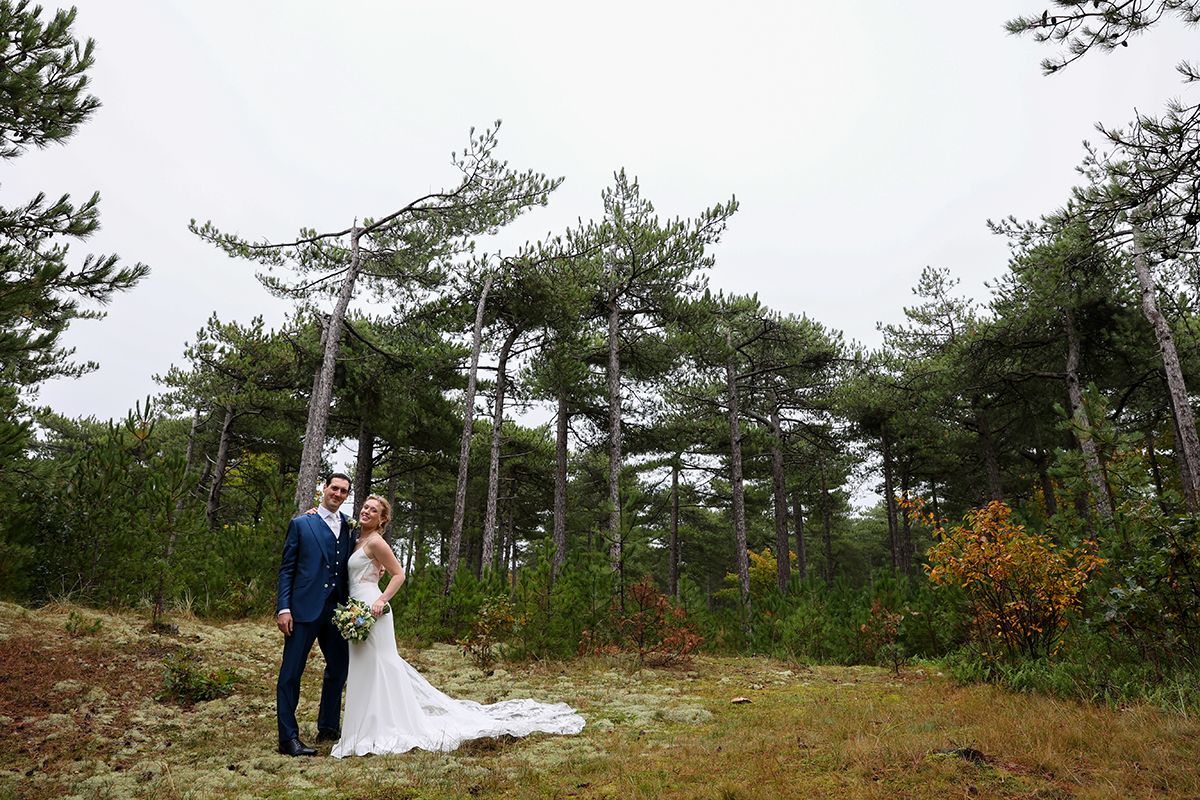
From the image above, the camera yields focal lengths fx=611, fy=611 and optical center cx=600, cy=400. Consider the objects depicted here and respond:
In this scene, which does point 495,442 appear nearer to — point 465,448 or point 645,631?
point 465,448

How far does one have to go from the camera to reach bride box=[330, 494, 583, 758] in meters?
4.48

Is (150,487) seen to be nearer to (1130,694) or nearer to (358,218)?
(358,218)

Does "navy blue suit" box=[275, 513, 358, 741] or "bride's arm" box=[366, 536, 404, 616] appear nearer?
"navy blue suit" box=[275, 513, 358, 741]

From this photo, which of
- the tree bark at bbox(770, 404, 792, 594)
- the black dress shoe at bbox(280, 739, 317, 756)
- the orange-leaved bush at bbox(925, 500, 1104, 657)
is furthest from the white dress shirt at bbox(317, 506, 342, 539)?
the tree bark at bbox(770, 404, 792, 594)

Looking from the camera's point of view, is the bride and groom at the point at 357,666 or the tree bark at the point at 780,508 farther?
the tree bark at the point at 780,508

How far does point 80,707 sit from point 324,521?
7.88ft

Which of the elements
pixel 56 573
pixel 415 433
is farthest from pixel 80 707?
pixel 415 433

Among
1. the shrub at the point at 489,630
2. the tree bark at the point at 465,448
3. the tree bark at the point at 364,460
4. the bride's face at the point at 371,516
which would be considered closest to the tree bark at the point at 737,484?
the tree bark at the point at 465,448

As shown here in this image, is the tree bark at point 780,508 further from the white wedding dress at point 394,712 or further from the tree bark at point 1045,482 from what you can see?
the white wedding dress at point 394,712

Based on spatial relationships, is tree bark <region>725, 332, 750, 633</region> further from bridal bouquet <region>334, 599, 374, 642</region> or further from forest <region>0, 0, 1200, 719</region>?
bridal bouquet <region>334, 599, 374, 642</region>

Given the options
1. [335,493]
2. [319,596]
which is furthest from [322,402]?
[319,596]

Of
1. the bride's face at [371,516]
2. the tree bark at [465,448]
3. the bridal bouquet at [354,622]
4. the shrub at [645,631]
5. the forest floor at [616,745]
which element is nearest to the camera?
the forest floor at [616,745]

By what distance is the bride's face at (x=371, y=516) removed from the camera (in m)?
5.09

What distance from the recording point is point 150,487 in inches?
311
